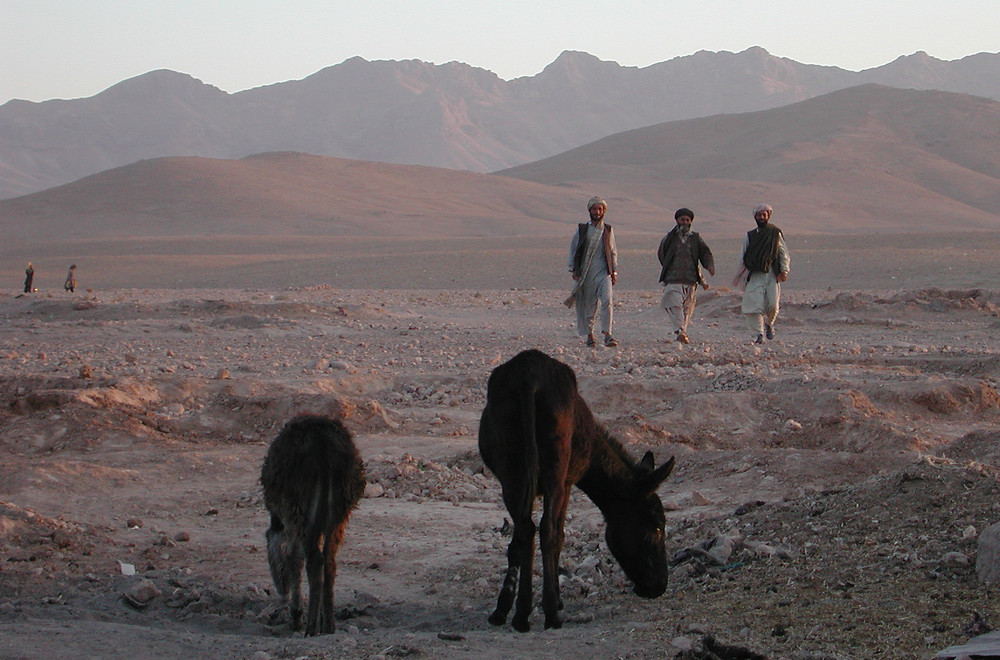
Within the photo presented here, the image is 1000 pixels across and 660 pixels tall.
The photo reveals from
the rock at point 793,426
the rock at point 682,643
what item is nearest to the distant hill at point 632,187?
the rock at point 793,426

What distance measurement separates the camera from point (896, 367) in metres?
13.2

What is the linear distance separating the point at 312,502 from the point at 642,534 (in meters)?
1.68

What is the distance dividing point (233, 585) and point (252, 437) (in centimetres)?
419

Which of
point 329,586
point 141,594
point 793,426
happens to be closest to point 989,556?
point 329,586

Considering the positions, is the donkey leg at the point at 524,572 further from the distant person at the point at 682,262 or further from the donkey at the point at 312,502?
the distant person at the point at 682,262

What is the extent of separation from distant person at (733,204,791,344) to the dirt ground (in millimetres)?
604

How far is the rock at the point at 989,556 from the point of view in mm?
5117

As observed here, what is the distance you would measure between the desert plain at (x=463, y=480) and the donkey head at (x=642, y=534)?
15 cm

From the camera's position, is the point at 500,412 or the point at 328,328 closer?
the point at 500,412

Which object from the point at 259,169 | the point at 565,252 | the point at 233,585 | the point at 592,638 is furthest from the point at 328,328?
the point at 259,169

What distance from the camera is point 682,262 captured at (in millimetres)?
15211

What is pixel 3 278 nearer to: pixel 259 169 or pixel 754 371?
pixel 754 371

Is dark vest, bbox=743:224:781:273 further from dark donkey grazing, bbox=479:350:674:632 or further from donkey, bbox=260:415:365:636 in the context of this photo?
donkey, bbox=260:415:365:636

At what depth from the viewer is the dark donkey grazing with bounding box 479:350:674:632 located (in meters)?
5.34
